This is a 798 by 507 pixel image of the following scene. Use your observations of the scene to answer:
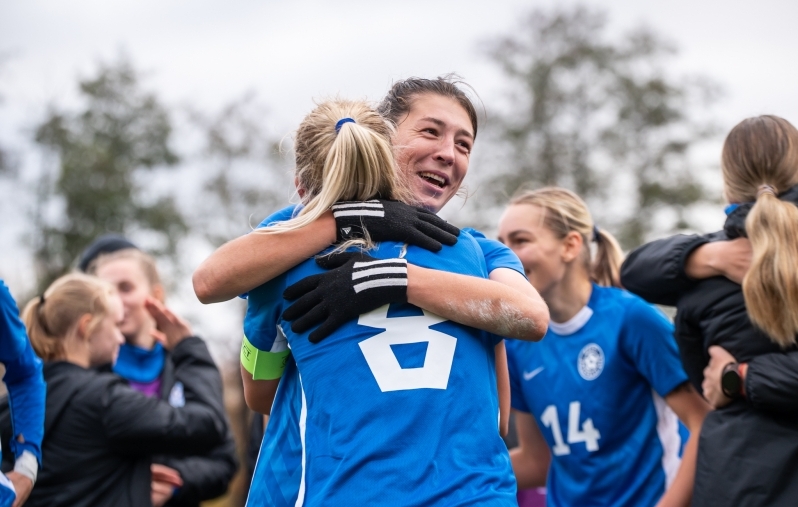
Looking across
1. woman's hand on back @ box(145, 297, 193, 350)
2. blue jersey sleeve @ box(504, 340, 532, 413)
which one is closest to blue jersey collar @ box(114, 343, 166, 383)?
woman's hand on back @ box(145, 297, 193, 350)

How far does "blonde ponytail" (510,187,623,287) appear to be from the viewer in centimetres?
458

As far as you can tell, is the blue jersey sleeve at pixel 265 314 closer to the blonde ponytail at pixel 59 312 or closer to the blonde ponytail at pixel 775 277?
the blonde ponytail at pixel 775 277

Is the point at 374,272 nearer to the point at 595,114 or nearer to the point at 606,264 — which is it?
the point at 606,264

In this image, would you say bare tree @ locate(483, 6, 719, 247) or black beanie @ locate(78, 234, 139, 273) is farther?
bare tree @ locate(483, 6, 719, 247)

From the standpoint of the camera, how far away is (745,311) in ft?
10.2

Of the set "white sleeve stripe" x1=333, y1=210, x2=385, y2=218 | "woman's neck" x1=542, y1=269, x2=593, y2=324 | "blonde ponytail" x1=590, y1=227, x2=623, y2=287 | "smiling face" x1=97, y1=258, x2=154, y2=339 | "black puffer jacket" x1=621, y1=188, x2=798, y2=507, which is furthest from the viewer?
"smiling face" x1=97, y1=258, x2=154, y2=339

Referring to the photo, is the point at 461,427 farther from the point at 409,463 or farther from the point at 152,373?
the point at 152,373

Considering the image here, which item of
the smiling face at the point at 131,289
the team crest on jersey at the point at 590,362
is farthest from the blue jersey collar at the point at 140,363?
the team crest on jersey at the point at 590,362

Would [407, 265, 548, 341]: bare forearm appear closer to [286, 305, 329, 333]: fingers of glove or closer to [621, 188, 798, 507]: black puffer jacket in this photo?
[286, 305, 329, 333]: fingers of glove

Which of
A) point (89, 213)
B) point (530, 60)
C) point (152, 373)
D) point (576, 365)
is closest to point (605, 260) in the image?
point (576, 365)

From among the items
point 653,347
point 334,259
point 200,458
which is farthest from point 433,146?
point 200,458

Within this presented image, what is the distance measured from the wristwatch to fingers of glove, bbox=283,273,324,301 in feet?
5.45

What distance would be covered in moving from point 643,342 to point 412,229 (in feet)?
6.80

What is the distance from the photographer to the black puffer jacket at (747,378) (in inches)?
113
